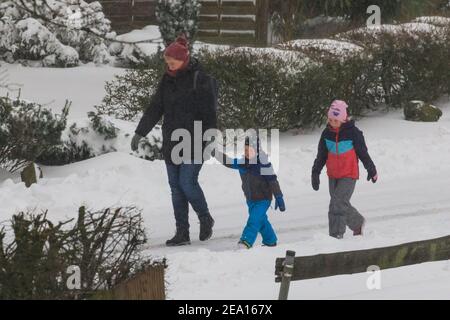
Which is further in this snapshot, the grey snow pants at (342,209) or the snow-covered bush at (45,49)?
the snow-covered bush at (45,49)

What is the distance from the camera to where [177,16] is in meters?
22.6

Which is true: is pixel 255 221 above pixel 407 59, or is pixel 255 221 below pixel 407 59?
above

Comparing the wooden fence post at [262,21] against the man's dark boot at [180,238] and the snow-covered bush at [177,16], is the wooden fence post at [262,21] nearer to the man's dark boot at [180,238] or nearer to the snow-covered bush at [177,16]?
the snow-covered bush at [177,16]

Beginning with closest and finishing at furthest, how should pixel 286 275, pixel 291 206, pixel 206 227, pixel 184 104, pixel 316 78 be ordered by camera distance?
1. pixel 286 275
2. pixel 184 104
3. pixel 206 227
4. pixel 291 206
5. pixel 316 78

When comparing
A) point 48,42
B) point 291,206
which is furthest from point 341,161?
point 48,42

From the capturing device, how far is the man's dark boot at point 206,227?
1042 cm

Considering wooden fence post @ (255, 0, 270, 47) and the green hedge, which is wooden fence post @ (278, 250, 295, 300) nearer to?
the green hedge

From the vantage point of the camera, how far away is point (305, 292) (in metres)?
7.72

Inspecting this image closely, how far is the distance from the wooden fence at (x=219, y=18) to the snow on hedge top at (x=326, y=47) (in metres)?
8.31

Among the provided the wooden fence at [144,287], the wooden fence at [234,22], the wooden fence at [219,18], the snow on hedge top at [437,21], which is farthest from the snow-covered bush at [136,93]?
the wooden fence at [234,22]

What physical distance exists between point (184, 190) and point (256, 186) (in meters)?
0.66

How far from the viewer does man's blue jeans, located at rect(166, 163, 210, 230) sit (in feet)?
32.8

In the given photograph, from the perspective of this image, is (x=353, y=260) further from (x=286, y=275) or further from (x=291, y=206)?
(x=291, y=206)
